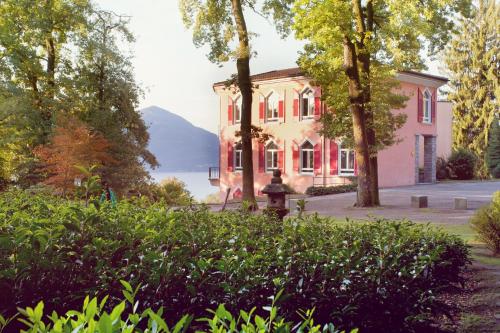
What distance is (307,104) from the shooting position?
35.1 metres

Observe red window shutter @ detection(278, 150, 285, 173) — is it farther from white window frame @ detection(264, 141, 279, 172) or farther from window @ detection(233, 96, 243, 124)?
window @ detection(233, 96, 243, 124)

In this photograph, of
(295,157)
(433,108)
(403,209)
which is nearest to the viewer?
(403,209)

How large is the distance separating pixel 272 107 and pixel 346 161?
7563 mm

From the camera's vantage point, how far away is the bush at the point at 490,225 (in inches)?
340

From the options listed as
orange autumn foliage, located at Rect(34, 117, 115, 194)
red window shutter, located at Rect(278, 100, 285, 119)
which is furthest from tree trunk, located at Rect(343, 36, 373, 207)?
red window shutter, located at Rect(278, 100, 285, 119)

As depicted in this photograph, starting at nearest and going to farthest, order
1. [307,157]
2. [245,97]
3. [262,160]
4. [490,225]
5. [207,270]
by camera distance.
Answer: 1. [207,270]
2. [490,225]
3. [245,97]
4. [307,157]
5. [262,160]

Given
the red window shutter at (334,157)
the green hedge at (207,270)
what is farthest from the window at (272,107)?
the green hedge at (207,270)

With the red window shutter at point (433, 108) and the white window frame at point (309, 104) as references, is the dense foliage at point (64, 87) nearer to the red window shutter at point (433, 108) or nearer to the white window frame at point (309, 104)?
the white window frame at point (309, 104)

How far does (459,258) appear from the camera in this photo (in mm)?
6402

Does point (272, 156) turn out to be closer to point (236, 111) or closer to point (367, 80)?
point (236, 111)

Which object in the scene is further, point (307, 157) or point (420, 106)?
point (420, 106)

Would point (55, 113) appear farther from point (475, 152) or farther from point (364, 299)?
point (475, 152)

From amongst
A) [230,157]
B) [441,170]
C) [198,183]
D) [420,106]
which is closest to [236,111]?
[230,157]

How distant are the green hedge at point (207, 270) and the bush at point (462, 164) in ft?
124
